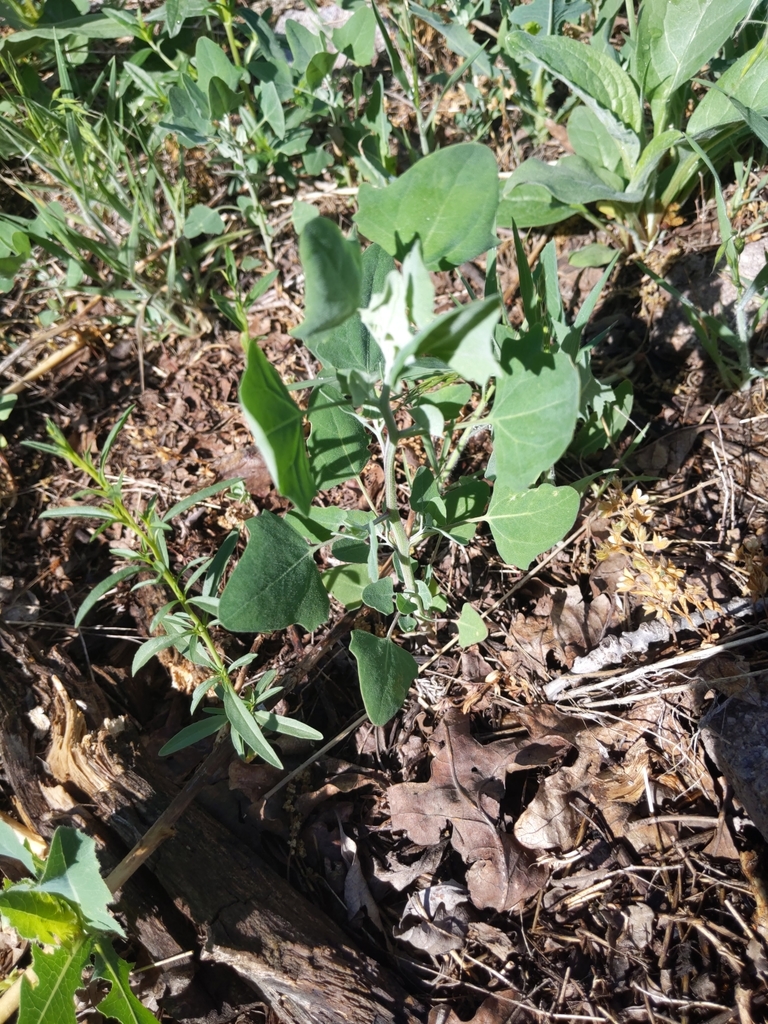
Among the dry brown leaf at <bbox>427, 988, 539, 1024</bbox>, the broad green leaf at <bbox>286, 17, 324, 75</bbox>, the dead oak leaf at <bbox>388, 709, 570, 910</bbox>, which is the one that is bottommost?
the dry brown leaf at <bbox>427, 988, 539, 1024</bbox>

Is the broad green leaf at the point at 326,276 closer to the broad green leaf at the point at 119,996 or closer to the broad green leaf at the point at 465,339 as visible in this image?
the broad green leaf at the point at 465,339

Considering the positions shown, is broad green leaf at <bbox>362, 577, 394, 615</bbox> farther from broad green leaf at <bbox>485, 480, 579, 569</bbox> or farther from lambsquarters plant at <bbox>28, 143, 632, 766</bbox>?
broad green leaf at <bbox>485, 480, 579, 569</bbox>

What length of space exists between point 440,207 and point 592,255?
3.96 feet

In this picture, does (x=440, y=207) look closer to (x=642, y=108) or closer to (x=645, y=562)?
(x=645, y=562)

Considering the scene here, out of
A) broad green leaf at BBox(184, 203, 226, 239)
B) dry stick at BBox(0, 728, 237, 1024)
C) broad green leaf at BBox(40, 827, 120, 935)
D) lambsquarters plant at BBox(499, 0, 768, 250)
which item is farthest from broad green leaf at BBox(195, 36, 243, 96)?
broad green leaf at BBox(40, 827, 120, 935)

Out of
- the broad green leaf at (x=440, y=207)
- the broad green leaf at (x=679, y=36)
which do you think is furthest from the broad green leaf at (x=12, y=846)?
the broad green leaf at (x=679, y=36)

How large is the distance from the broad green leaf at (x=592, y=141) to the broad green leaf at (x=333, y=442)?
4.08 feet

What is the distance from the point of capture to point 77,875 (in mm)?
1444

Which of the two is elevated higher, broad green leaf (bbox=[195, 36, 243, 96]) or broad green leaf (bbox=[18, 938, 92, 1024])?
broad green leaf (bbox=[195, 36, 243, 96])

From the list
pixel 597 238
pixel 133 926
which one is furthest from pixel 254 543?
pixel 597 238

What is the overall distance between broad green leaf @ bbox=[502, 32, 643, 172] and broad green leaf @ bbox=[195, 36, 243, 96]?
85cm

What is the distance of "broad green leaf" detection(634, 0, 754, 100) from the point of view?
187 cm

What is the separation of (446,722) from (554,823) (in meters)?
0.34

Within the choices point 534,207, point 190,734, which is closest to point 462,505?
point 190,734
